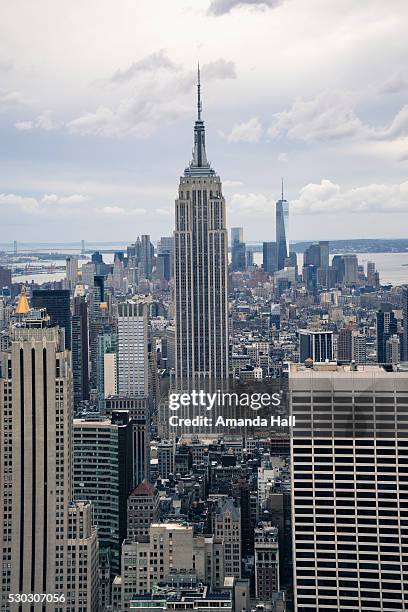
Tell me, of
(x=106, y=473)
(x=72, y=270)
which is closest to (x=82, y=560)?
(x=106, y=473)

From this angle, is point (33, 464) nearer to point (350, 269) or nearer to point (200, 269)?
point (350, 269)

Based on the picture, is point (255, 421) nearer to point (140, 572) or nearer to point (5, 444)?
point (140, 572)

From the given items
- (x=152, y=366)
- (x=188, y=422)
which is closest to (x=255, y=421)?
(x=188, y=422)

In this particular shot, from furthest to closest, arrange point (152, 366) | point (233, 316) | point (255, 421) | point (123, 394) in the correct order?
point (233, 316) < point (152, 366) < point (123, 394) < point (255, 421)

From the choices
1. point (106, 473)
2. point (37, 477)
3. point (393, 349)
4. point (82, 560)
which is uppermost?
point (393, 349)

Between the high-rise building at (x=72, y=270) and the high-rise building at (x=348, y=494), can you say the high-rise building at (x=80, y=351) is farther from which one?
the high-rise building at (x=348, y=494)
